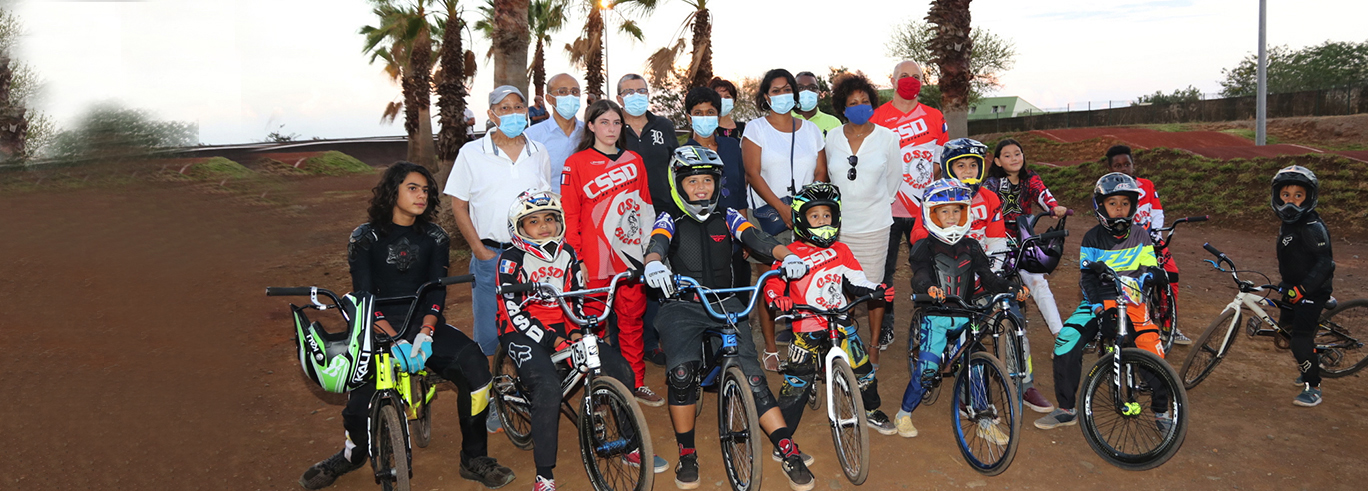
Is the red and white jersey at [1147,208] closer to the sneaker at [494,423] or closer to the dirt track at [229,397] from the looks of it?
the dirt track at [229,397]

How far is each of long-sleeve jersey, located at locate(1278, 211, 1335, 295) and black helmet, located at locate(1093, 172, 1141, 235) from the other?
141cm

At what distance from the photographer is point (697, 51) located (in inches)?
835

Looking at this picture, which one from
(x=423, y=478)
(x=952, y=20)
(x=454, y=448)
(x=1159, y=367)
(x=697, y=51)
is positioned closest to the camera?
(x=1159, y=367)

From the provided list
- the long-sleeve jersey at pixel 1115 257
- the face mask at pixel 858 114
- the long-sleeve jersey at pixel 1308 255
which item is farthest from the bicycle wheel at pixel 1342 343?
the face mask at pixel 858 114

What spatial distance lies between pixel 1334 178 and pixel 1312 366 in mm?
12504

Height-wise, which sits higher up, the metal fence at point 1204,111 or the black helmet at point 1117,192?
the metal fence at point 1204,111

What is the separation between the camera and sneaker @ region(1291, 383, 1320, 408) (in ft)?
18.9

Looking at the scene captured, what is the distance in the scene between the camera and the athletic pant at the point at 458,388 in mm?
4836

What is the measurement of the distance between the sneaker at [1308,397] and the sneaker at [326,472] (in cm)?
675

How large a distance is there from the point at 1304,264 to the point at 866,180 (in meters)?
3.26

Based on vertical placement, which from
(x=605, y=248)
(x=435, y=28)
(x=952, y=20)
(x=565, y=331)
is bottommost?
(x=565, y=331)

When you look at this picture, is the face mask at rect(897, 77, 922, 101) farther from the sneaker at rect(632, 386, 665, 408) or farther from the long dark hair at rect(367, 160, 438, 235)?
the long dark hair at rect(367, 160, 438, 235)

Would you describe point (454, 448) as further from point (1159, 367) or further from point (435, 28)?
point (435, 28)

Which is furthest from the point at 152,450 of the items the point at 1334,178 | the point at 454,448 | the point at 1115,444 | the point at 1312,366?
the point at 1334,178
